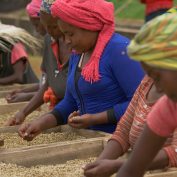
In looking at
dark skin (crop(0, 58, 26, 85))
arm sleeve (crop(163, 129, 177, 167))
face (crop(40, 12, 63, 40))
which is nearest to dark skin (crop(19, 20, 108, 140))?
face (crop(40, 12, 63, 40))

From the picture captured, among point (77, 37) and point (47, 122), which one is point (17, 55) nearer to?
point (47, 122)

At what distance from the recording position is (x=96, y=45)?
3.98 metres

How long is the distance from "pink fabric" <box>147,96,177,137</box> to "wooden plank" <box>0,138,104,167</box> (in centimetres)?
136

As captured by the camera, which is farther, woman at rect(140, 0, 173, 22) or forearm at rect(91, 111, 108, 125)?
woman at rect(140, 0, 173, 22)

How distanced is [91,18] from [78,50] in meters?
0.19

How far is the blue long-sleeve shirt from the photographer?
12.9 feet

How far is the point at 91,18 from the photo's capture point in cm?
395

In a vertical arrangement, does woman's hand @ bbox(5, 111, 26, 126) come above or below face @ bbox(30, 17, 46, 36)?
below

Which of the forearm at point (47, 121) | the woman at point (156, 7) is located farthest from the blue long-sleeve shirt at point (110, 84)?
the woman at point (156, 7)

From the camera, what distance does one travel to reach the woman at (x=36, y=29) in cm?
560

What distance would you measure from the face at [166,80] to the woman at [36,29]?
3134 millimetres

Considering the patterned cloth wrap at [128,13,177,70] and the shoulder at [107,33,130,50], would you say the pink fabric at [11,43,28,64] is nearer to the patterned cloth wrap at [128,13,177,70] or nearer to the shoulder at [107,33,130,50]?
the shoulder at [107,33,130,50]

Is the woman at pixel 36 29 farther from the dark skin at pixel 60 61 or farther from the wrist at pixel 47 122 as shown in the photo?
the wrist at pixel 47 122

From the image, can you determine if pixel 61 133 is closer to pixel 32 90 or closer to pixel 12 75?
pixel 32 90
